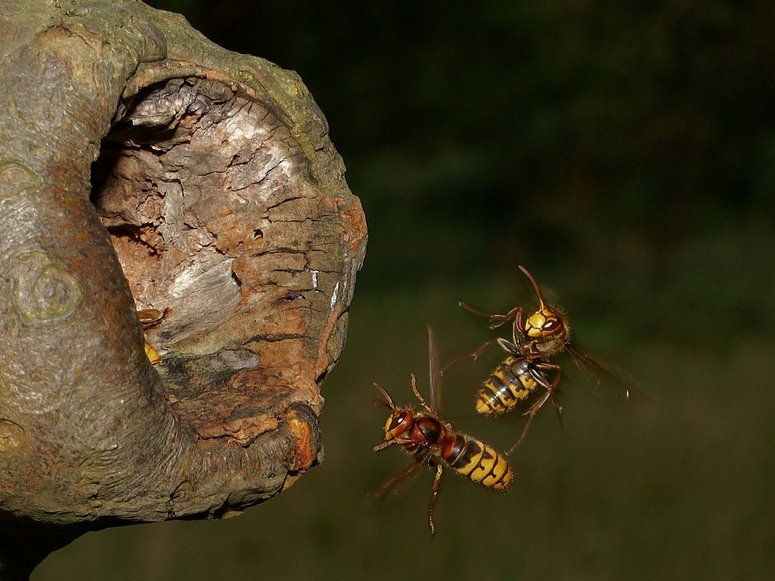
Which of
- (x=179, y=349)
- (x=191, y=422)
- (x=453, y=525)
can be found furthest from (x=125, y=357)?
(x=453, y=525)

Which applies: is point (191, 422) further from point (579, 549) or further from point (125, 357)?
point (579, 549)

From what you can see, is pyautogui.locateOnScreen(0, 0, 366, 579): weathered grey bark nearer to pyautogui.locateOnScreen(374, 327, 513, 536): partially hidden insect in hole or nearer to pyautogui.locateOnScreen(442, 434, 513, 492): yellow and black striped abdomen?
pyautogui.locateOnScreen(374, 327, 513, 536): partially hidden insect in hole

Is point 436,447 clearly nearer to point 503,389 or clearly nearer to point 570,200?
point 503,389

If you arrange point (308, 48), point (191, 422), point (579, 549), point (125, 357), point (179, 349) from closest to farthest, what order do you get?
point (125, 357)
point (191, 422)
point (179, 349)
point (579, 549)
point (308, 48)

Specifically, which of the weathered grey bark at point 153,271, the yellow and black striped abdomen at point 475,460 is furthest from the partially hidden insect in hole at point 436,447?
the weathered grey bark at point 153,271

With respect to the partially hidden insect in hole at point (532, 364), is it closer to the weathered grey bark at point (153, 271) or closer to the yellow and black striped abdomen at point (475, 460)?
the yellow and black striped abdomen at point (475, 460)

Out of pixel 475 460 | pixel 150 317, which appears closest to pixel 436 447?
pixel 475 460

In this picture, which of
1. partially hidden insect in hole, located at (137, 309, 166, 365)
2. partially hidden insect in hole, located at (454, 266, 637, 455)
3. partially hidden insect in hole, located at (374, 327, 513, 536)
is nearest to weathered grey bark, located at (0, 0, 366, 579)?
partially hidden insect in hole, located at (137, 309, 166, 365)
